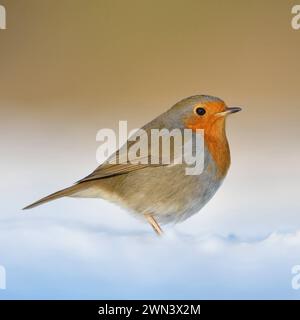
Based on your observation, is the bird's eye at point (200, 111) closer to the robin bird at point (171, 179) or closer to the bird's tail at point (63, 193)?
the robin bird at point (171, 179)

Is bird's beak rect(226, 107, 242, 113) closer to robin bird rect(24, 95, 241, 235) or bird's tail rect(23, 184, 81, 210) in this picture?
robin bird rect(24, 95, 241, 235)

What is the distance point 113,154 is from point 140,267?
499 millimetres

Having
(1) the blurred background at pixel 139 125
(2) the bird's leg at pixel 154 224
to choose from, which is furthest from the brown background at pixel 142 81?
(2) the bird's leg at pixel 154 224

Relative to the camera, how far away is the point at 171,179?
8.00 ft

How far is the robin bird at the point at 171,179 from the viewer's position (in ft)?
8.00

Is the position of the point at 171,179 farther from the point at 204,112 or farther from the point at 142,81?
the point at 142,81

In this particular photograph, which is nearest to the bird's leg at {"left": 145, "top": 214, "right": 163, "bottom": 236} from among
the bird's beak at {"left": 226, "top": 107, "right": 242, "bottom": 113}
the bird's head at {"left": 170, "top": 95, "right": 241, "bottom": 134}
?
the bird's head at {"left": 170, "top": 95, "right": 241, "bottom": 134}

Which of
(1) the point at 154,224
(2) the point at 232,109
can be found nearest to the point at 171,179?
(1) the point at 154,224

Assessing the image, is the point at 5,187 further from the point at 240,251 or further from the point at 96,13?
the point at 240,251

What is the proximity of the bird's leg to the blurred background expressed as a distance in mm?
36

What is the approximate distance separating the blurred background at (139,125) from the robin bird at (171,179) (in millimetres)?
55

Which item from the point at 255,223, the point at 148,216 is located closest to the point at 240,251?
the point at 255,223

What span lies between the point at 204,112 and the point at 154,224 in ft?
1.70
